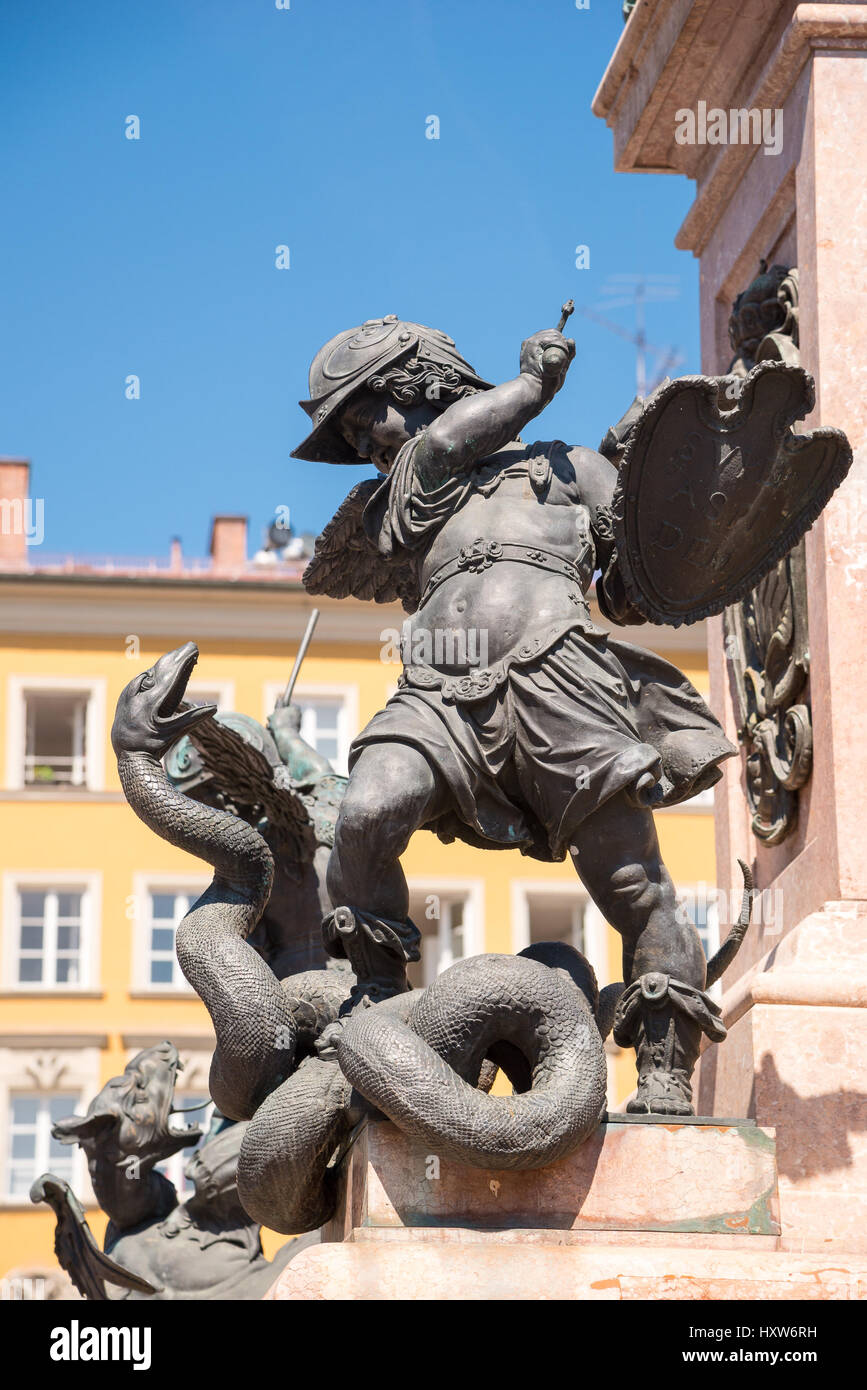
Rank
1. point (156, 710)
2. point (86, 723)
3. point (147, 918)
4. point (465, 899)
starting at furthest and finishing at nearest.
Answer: point (86, 723) < point (147, 918) < point (465, 899) < point (156, 710)

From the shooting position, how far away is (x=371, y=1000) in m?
6.88

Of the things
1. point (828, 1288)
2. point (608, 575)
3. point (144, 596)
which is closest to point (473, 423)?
point (608, 575)

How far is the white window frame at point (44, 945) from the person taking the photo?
35406mm

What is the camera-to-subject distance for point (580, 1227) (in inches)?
256

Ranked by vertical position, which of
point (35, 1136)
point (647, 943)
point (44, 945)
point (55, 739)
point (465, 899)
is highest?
point (55, 739)

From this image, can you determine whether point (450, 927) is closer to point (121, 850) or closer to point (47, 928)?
point (121, 850)

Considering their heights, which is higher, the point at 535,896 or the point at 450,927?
the point at 535,896

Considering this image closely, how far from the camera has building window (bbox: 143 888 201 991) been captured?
35.3 metres

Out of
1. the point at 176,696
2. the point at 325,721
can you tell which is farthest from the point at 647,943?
the point at 325,721

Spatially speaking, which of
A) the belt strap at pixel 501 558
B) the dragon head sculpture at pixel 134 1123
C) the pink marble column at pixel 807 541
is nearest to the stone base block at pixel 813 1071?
the pink marble column at pixel 807 541

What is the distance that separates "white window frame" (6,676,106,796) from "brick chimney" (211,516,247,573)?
15.2 feet

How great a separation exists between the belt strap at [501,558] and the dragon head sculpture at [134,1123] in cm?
422

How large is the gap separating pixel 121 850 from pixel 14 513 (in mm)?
6935

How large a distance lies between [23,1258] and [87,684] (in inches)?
328
